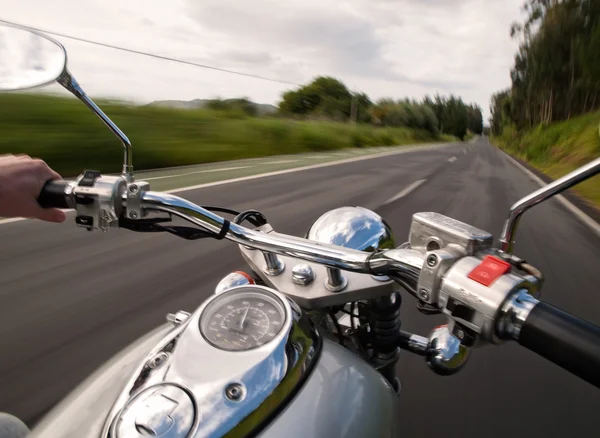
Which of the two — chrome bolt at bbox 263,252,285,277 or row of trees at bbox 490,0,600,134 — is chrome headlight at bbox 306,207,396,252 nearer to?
chrome bolt at bbox 263,252,285,277

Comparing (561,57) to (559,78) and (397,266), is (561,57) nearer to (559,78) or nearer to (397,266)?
(559,78)

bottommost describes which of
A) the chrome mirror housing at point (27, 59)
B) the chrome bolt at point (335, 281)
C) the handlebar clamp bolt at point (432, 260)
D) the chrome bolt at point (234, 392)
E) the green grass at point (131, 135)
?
the green grass at point (131, 135)

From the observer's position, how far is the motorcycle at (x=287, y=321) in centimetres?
79

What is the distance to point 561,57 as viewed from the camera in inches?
1407

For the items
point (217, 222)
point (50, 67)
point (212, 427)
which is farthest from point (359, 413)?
point (50, 67)

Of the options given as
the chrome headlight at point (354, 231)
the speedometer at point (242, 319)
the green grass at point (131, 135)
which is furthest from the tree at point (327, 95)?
the speedometer at point (242, 319)

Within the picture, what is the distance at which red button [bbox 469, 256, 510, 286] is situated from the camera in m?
0.79

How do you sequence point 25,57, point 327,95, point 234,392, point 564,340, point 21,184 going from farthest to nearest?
point 327,95, point 25,57, point 21,184, point 234,392, point 564,340

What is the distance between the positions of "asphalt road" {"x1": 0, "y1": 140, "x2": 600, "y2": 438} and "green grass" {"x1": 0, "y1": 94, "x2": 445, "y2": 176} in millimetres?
4894

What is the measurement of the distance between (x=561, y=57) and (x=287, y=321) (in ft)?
138

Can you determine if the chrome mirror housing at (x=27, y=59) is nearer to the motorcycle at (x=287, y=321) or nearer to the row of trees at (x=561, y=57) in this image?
the motorcycle at (x=287, y=321)

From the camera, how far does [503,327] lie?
794 mm

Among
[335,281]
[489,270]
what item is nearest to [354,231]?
[335,281]

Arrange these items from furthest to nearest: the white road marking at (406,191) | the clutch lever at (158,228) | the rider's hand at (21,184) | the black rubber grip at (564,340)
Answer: the white road marking at (406,191), the clutch lever at (158,228), the rider's hand at (21,184), the black rubber grip at (564,340)
